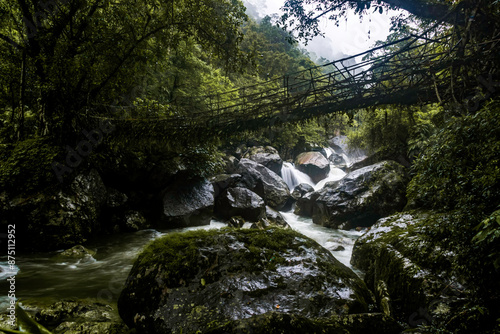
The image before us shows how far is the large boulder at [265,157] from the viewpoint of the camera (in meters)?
16.1

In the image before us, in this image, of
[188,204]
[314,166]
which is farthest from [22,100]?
[314,166]

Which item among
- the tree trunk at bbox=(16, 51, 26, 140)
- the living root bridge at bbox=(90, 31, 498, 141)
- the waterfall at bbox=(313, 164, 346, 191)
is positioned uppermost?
the tree trunk at bbox=(16, 51, 26, 140)

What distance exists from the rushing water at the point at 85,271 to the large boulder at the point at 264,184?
443 centimetres

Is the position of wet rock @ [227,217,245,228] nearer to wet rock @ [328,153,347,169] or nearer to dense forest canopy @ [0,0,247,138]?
dense forest canopy @ [0,0,247,138]

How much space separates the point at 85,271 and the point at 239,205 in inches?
224

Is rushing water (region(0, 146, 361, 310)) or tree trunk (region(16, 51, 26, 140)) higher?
tree trunk (region(16, 51, 26, 140))

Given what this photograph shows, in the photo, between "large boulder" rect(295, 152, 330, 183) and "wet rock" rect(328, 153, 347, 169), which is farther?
"wet rock" rect(328, 153, 347, 169)

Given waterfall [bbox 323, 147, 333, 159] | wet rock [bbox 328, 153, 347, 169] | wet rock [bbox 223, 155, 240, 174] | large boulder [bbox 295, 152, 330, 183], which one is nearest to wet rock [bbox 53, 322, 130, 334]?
wet rock [bbox 223, 155, 240, 174]

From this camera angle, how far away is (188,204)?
904 cm

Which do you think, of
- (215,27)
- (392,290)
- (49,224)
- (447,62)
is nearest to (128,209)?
(49,224)

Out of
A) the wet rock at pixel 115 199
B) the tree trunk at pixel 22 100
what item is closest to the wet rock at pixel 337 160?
the wet rock at pixel 115 199

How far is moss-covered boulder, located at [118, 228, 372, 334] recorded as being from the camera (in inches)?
92.4

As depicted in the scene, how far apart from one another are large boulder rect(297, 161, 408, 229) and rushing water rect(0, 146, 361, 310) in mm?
1363

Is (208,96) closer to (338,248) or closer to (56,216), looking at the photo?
(56,216)
